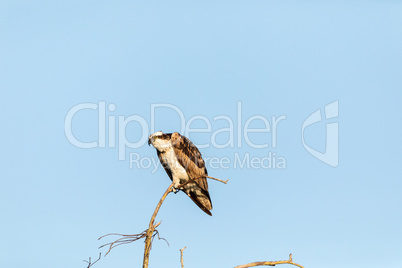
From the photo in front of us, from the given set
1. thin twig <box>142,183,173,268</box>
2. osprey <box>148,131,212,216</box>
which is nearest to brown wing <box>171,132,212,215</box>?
osprey <box>148,131,212,216</box>

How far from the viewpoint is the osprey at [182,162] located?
10.0m

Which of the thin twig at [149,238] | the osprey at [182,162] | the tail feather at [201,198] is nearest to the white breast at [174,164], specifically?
the osprey at [182,162]

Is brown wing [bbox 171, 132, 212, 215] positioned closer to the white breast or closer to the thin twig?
the white breast

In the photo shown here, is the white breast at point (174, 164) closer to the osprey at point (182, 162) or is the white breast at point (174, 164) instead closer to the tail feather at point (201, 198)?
the osprey at point (182, 162)

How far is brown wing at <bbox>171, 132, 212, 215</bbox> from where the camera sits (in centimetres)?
1005

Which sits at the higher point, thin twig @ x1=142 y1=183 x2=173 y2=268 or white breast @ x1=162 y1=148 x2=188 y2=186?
white breast @ x1=162 y1=148 x2=188 y2=186

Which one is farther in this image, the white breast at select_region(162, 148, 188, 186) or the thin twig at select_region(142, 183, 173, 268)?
the white breast at select_region(162, 148, 188, 186)

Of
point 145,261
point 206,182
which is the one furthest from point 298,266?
point 206,182

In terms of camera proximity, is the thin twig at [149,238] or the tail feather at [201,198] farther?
the tail feather at [201,198]

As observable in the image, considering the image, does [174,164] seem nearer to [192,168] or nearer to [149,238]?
[192,168]

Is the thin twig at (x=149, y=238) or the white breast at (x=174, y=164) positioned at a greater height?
the white breast at (x=174, y=164)

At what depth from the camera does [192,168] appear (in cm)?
1018

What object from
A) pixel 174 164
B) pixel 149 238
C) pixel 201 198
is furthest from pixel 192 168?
pixel 149 238

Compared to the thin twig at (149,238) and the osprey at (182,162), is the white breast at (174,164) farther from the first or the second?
the thin twig at (149,238)
